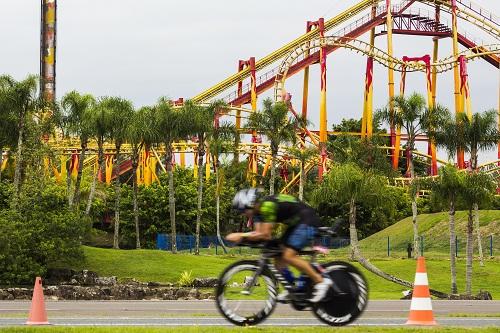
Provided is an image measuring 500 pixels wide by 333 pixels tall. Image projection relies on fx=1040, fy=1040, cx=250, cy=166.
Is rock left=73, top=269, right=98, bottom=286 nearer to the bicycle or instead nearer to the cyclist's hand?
the bicycle

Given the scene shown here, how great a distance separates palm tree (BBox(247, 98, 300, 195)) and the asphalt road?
26599 millimetres

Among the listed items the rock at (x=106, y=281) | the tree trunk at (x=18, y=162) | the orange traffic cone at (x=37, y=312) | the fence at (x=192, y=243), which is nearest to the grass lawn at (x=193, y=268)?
the rock at (x=106, y=281)

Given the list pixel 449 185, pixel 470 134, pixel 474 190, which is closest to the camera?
pixel 474 190

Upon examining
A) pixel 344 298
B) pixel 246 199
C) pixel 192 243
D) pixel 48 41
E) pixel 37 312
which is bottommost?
pixel 37 312

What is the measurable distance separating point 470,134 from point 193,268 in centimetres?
1472

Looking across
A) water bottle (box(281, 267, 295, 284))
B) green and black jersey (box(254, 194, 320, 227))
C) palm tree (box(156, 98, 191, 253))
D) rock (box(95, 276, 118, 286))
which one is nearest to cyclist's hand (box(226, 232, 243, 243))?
green and black jersey (box(254, 194, 320, 227))

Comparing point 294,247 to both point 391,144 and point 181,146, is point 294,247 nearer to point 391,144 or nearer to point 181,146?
point 181,146

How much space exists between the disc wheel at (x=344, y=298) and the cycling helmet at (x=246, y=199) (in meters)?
1.31

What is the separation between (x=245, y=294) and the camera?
13375mm

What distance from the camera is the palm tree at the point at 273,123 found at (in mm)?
55344

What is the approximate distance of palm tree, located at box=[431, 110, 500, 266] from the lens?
49781 millimetres

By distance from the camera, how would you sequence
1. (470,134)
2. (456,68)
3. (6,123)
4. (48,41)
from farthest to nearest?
(48,41), (456,68), (6,123), (470,134)

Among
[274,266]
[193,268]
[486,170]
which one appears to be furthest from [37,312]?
[486,170]

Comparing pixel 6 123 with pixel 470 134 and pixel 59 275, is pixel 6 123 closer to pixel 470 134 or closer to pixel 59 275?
pixel 59 275
